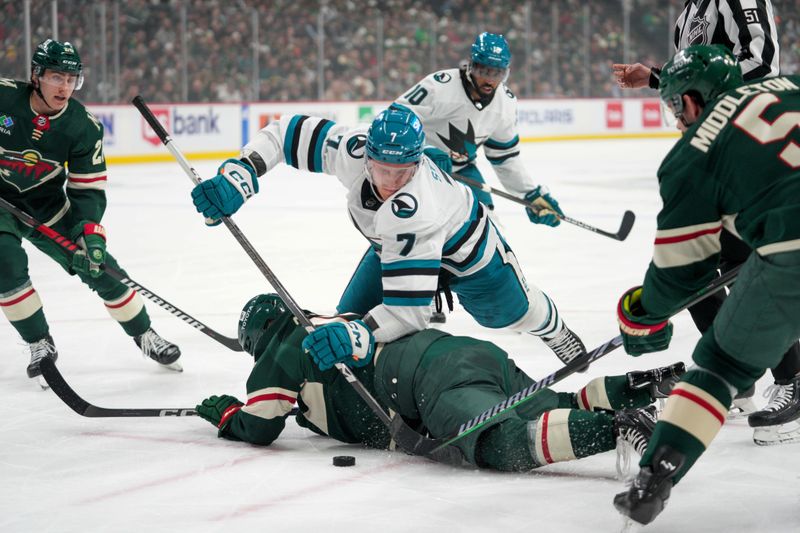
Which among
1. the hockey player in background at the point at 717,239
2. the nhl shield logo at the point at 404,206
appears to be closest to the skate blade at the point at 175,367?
the nhl shield logo at the point at 404,206

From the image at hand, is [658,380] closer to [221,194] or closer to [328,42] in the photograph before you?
[221,194]

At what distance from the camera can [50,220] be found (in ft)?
A: 12.3

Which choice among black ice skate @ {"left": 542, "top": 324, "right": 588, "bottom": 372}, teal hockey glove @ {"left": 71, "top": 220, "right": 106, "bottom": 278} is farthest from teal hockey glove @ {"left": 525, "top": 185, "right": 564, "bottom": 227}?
teal hockey glove @ {"left": 71, "top": 220, "right": 106, "bottom": 278}

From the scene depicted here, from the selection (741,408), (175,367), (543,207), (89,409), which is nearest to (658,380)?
(741,408)

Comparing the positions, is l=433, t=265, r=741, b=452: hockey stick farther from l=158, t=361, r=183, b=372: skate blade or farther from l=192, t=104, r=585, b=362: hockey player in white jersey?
l=158, t=361, r=183, b=372: skate blade

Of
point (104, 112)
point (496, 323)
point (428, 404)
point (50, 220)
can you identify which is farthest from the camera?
point (104, 112)

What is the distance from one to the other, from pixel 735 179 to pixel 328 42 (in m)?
11.1

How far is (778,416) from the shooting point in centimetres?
272

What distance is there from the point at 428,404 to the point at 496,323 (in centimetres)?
73

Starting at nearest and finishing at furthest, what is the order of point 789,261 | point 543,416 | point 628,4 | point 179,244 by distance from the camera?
point 789,261 < point 543,416 < point 179,244 < point 628,4

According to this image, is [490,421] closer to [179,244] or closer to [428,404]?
[428,404]

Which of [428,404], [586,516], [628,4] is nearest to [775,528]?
[586,516]

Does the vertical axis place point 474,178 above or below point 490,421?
above

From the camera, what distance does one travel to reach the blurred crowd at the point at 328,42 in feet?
34.6
